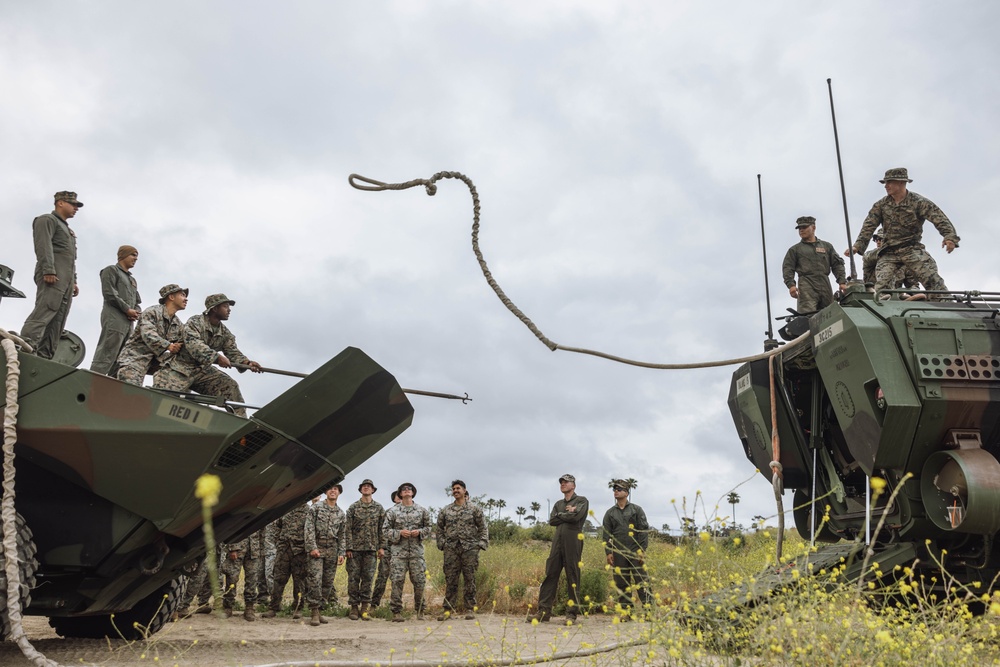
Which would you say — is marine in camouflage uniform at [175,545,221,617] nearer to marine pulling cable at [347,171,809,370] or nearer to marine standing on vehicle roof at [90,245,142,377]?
marine standing on vehicle roof at [90,245,142,377]

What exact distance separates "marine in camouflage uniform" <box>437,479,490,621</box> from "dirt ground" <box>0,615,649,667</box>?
4.89 feet

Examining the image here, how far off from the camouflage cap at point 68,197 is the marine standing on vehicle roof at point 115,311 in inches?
19.2

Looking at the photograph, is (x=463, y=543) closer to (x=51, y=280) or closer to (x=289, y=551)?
(x=289, y=551)

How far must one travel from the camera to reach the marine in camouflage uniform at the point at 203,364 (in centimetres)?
644

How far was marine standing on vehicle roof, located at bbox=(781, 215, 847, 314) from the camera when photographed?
8.43 metres

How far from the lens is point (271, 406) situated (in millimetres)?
5320

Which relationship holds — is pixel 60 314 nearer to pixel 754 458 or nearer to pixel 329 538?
pixel 329 538

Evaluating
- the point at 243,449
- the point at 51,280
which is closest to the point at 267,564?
the point at 51,280

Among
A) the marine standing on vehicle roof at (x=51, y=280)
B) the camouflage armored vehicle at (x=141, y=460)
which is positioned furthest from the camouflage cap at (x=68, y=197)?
the camouflage armored vehicle at (x=141, y=460)

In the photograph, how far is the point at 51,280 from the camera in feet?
21.6

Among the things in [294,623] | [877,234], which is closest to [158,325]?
[294,623]

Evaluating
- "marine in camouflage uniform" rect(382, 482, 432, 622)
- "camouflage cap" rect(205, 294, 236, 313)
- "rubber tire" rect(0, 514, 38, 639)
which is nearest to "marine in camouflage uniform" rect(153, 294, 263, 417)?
"camouflage cap" rect(205, 294, 236, 313)

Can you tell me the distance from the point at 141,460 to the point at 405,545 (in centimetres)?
622

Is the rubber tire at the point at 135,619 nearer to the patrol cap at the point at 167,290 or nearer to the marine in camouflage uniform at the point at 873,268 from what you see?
the patrol cap at the point at 167,290
